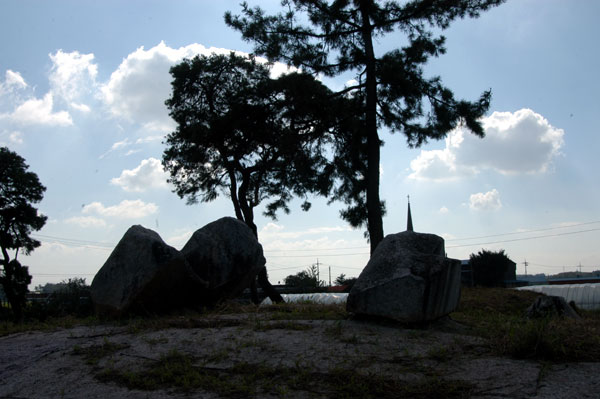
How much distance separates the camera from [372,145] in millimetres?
12773

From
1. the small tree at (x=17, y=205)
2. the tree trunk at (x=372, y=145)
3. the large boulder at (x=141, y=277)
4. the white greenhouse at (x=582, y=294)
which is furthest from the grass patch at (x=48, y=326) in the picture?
the small tree at (x=17, y=205)

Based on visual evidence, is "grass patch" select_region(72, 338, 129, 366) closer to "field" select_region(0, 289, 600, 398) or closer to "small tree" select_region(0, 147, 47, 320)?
"field" select_region(0, 289, 600, 398)

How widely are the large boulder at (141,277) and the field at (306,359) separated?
0.49m

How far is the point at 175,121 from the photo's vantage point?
672 inches

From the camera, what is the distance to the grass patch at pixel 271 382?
4082 millimetres

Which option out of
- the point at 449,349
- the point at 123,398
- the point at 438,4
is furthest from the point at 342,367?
the point at 438,4

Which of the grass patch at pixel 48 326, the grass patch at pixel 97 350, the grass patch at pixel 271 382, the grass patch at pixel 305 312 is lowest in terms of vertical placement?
the grass patch at pixel 271 382

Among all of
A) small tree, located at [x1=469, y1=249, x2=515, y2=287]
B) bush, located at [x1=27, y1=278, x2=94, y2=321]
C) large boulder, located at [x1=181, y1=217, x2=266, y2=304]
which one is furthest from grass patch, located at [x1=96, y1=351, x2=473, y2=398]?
small tree, located at [x1=469, y1=249, x2=515, y2=287]

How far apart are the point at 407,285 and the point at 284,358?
5.61 ft

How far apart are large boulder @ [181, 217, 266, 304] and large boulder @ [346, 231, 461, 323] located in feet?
7.45

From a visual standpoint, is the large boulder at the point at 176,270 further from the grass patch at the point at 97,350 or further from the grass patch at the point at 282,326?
the grass patch at the point at 282,326

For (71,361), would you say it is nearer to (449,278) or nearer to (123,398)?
(123,398)

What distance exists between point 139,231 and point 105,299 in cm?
103

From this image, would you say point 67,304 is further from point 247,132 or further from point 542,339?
point 542,339
